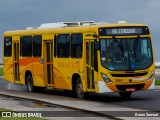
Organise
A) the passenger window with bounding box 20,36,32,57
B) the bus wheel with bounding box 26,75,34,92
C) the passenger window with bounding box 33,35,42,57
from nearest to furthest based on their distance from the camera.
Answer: the passenger window with bounding box 33,35,42,57 < the passenger window with bounding box 20,36,32,57 < the bus wheel with bounding box 26,75,34,92

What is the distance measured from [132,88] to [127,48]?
1443 millimetres

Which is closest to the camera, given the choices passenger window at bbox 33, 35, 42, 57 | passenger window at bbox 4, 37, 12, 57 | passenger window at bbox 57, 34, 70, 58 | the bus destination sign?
the bus destination sign

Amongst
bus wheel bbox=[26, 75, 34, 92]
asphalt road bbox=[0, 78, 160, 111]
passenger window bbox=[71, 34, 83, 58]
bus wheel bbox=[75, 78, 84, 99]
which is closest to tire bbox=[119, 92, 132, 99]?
asphalt road bbox=[0, 78, 160, 111]

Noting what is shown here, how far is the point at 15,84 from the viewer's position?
113 feet

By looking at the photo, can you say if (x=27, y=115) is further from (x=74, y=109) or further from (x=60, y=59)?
(x=60, y=59)

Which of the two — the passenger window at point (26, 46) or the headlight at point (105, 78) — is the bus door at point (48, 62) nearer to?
the passenger window at point (26, 46)

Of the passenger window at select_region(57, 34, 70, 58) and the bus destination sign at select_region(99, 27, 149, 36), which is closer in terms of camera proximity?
the bus destination sign at select_region(99, 27, 149, 36)

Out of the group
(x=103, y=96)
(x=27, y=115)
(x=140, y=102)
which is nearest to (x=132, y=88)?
(x=140, y=102)

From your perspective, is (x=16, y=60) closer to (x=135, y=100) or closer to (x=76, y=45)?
(x=76, y=45)

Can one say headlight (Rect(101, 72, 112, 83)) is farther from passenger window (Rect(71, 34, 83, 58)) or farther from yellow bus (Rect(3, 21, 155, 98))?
A: passenger window (Rect(71, 34, 83, 58))

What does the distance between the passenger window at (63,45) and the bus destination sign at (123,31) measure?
8.96ft

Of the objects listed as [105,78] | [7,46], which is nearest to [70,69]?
[105,78]

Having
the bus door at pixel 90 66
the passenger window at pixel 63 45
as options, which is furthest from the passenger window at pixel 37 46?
the bus door at pixel 90 66

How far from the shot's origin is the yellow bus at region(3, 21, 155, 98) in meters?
24.9
